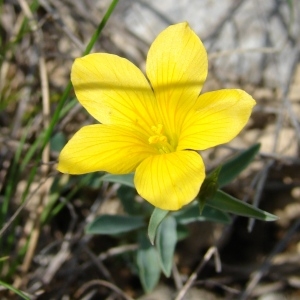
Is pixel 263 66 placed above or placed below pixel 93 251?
above

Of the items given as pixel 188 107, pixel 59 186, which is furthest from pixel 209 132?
pixel 59 186

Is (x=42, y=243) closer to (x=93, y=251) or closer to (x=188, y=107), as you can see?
(x=93, y=251)

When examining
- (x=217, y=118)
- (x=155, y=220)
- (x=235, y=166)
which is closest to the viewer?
(x=217, y=118)

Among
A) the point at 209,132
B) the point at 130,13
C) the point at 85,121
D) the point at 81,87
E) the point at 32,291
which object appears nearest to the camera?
the point at 209,132

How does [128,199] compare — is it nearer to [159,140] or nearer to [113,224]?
[113,224]

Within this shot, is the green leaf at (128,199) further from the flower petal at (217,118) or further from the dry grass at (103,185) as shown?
the flower petal at (217,118)

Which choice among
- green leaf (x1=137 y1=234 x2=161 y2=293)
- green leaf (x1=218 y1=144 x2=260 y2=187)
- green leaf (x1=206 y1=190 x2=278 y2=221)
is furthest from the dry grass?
green leaf (x1=206 y1=190 x2=278 y2=221)

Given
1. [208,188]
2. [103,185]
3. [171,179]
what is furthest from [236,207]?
[103,185]

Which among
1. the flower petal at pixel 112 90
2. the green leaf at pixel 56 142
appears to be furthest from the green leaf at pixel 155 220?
the green leaf at pixel 56 142
